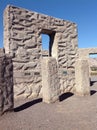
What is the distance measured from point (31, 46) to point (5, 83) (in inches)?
118

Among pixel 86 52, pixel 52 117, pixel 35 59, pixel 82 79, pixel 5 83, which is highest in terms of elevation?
pixel 86 52

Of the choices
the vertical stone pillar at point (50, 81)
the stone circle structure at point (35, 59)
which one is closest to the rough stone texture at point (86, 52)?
the stone circle structure at point (35, 59)

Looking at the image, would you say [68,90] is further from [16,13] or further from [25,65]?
[16,13]

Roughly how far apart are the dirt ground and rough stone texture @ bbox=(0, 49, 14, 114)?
0.72ft

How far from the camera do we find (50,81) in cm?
554

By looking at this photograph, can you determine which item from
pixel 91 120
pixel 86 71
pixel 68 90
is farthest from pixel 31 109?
pixel 68 90

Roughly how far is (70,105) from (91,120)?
1.50 metres

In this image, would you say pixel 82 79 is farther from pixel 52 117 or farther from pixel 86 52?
pixel 86 52

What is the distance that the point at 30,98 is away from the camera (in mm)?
6734

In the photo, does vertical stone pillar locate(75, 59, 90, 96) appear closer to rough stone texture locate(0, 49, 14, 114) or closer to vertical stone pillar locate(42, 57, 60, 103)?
vertical stone pillar locate(42, 57, 60, 103)

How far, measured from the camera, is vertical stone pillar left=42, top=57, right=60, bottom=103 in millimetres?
5527

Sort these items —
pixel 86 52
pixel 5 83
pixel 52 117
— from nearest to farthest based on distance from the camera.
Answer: pixel 52 117, pixel 5 83, pixel 86 52

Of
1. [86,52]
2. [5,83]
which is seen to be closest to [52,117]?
[5,83]

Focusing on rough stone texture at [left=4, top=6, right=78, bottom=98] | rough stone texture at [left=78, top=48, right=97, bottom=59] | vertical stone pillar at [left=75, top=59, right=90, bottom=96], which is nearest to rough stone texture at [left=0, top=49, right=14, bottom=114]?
rough stone texture at [left=4, top=6, right=78, bottom=98]
